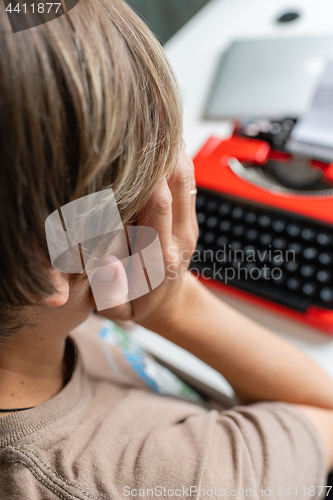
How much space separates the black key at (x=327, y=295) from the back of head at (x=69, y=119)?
36cm

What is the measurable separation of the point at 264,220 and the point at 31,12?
1.61ft

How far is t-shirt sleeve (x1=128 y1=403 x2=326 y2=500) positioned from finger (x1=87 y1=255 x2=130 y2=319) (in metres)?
0.14

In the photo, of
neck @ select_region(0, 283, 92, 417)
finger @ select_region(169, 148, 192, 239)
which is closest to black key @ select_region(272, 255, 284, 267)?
finger @ select_region(169, 148, 192, 239)

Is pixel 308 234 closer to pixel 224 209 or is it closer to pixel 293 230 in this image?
pixel 293 230

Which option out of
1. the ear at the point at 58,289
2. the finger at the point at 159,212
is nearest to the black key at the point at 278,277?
the finger at the point at 159,212

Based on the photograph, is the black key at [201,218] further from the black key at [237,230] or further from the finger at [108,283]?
the finger at [108,283]

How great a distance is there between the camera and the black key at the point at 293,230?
0.60 meters

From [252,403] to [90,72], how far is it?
18.3 inches

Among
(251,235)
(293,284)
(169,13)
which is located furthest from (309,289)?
(169,13)

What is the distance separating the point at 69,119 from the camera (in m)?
0.21

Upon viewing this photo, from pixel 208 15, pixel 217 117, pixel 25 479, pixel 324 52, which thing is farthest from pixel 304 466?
pixel 208 15

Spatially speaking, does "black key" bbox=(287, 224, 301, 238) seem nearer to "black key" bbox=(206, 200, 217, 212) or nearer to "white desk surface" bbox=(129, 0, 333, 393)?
"black key" bbox=(206, 200, 217, 212)

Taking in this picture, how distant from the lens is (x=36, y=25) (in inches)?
7.9

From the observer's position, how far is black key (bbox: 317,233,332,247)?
1.90ft
